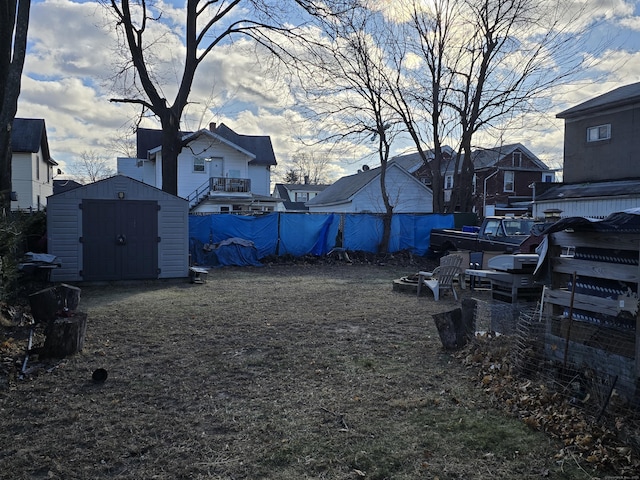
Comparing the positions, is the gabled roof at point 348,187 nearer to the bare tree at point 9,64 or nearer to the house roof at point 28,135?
the house roof at point 28,135

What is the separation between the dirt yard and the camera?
10.7ft

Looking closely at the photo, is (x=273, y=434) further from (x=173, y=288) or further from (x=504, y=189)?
(x=504, y=189)

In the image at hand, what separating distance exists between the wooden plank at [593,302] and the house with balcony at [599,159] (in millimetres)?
15124

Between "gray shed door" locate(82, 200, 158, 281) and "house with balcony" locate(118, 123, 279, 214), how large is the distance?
19.0 metres

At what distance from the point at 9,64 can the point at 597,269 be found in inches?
427

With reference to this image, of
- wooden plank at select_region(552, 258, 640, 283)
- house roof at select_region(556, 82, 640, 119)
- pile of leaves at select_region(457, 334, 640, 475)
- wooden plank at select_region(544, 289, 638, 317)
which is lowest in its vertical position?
pile of leaves at select_region(457, 334, 640, 475)

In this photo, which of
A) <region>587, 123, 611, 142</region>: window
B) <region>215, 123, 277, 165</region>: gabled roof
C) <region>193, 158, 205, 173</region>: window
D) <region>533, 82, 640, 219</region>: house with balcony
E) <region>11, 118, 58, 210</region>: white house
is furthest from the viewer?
<region>215, 123, 277, 165</region>: gabled roof

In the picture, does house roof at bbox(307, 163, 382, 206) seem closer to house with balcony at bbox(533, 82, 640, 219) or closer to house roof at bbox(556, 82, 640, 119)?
house with balcony at bbox(533, 82, 640, 219)

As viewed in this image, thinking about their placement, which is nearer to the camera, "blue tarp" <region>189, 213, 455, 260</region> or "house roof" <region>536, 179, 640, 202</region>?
"blue tarp" <region>189, 213, 455, 260</region>

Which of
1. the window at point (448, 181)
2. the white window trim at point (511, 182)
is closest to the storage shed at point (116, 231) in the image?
the window at point (448, 181)

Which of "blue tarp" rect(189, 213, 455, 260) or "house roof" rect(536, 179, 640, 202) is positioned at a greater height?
"house roof" rect(536, 179, 640, 202)

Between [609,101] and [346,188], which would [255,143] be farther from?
[609,101]

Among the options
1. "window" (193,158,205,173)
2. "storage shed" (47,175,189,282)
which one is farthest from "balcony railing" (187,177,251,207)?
"storage shed" (47,175,189,282)

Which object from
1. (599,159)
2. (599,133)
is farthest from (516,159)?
(599,159)
